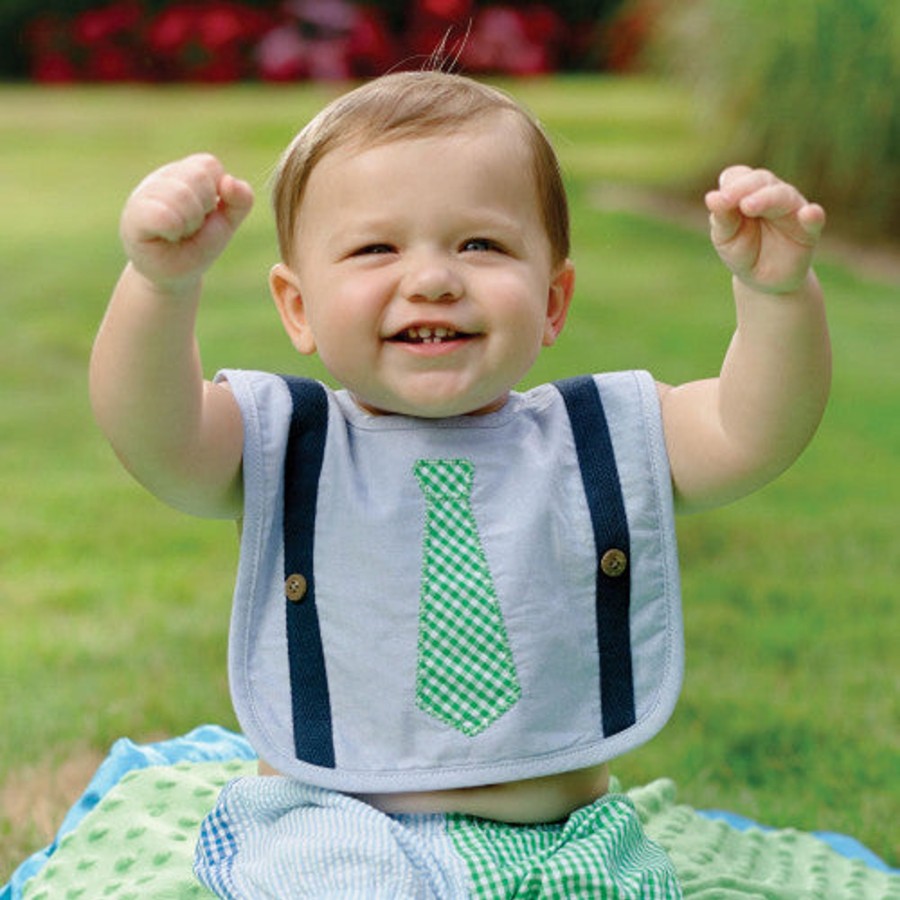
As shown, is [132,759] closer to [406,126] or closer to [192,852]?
[192,852]

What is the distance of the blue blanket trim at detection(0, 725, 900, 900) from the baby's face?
92 cm

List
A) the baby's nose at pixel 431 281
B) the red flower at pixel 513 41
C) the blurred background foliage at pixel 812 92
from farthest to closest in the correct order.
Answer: the red flower at pixel 513 41 < the blurred background foliage at pixel 812 92 < the baby's nose at pixel 431 281

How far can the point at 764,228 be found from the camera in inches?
72.9

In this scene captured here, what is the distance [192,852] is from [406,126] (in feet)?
3.11

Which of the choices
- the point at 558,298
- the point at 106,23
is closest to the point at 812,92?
the point at 558,298

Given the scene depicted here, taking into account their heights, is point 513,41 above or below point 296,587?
below

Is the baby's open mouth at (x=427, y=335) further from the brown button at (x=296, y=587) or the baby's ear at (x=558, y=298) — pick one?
the brown button at (x=296, y=587)

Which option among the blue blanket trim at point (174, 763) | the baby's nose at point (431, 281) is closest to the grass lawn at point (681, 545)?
the blue blanket trim at point (174, 763)

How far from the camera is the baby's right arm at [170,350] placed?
176 cm

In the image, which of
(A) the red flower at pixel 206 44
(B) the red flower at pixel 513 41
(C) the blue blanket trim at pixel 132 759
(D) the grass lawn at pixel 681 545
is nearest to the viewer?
(C) the blue blanket trim at pixel 132 759

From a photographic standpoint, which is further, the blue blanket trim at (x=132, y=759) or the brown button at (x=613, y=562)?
the blue blanket trim at (x=132, y=759)

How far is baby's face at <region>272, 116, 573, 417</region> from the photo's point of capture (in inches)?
76.4

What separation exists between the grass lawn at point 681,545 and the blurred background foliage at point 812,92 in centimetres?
53

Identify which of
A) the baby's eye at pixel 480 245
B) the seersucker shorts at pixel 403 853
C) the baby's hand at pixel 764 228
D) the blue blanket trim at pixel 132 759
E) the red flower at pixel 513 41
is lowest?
the red flower at pixel 513 41
